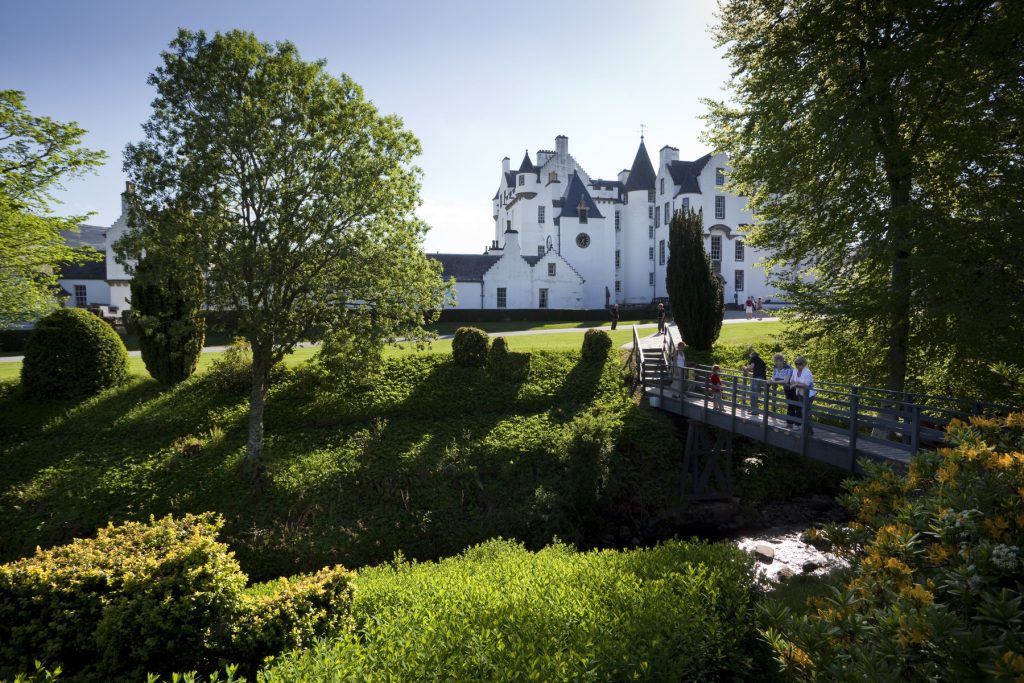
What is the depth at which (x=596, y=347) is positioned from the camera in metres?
23.6

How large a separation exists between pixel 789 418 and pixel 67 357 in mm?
22311

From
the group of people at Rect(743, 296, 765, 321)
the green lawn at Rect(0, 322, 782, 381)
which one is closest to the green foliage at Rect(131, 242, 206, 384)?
the green lawn at Rect(0, 322, 782, 381)

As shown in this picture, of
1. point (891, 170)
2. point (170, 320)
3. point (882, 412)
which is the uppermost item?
point (891, 170)

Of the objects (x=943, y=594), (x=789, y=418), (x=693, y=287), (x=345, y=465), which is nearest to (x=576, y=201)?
(x=693, y=287)

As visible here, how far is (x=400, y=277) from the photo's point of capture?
52.1 ft

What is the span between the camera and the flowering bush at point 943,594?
3.79 metres

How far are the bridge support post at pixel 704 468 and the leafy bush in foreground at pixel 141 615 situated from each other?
12.6m

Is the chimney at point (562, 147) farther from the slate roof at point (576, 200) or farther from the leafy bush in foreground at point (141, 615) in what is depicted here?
the leafy bush in foreground at point (141, 615)

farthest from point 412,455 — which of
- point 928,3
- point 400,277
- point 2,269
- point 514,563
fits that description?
point 928,3

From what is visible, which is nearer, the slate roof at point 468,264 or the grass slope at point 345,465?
the grass slope at point 345,465

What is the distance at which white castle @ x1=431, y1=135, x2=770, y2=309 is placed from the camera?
1832 inches

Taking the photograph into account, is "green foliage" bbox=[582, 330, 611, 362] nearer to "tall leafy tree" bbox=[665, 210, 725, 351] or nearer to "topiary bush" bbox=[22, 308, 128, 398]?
"tall leafy tree" bbox=[665, 210, 725, 351]

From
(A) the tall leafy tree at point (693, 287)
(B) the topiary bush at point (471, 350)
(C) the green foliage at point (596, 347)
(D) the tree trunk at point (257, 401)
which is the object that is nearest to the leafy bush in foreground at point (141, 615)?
(D) the tree trunk at point (257, 401)

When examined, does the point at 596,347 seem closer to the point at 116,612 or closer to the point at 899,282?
the point at 899,282
